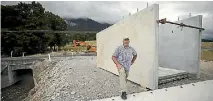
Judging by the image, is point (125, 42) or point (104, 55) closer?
point (125, 42)

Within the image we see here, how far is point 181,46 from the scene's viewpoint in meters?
9.91

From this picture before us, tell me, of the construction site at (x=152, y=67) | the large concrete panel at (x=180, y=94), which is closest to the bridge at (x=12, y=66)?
the construction site at (x=152, y=67)

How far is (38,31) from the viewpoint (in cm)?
3200

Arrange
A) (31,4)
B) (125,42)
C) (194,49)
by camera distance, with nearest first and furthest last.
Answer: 1. (125,42)
2. (194,49)
3. (31,4)

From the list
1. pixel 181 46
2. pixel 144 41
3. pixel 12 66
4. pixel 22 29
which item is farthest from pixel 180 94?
pixel 22 29

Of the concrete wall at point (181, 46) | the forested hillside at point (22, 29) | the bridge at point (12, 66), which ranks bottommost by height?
the bridge at point (12, 66)

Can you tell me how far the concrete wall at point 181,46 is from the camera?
902cm

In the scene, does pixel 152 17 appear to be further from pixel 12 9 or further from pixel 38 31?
pixel 12 9

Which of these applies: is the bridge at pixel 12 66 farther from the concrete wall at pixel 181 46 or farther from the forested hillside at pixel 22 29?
the concrete wall at pixel 181 46

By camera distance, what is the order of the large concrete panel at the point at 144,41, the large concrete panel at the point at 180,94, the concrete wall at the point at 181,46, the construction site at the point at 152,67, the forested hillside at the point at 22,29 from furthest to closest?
the forested hillside at the point at 22,29 → the concrete wall at the point at 181,46 → the large concrete panel at the point at 144,41 → the construction site at the point at 152,67 → the large concrete panel at the point at 180,94

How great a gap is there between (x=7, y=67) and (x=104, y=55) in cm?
1451

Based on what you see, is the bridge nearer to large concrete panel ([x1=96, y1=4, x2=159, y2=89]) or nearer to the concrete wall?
large concrete panel ([x1=96, y1=4, x2=159, y2=89])

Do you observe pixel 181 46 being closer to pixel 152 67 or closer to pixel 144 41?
pixel 144 41

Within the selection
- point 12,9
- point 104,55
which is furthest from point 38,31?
point 104,55
